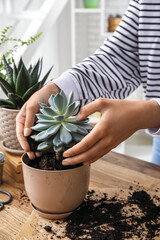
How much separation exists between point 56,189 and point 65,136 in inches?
5.9

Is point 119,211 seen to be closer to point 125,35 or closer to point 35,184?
point 35,184

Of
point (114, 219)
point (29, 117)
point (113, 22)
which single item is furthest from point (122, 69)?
point (113, 22)

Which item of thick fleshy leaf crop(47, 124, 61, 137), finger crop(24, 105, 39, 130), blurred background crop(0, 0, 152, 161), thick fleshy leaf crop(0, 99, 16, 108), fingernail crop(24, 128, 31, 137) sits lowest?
blurred background crop(0, 0, 152, 161)

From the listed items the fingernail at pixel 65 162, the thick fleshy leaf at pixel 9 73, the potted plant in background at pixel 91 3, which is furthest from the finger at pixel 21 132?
the potted plant in background at pixel 91 3

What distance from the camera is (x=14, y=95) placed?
3.50ft

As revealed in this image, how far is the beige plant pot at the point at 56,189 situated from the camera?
77 cm

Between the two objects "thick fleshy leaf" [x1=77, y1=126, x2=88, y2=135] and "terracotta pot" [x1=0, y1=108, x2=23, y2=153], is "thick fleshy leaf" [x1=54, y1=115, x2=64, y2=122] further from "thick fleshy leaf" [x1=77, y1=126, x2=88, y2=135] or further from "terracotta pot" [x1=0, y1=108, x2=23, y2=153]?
"terracotta pot" [x1=0, y1=108, x2=23, y2=153]

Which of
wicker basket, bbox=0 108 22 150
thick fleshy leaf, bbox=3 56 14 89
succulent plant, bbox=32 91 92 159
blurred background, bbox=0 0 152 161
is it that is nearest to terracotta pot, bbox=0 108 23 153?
wicker basket, bbox=0 108 22 150

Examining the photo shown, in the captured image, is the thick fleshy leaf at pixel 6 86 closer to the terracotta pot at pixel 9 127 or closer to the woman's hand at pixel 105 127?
the terracotta pot at pixel 9 127

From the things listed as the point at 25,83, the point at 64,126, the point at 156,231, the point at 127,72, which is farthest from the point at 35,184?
the point at 127,72

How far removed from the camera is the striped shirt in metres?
1.23

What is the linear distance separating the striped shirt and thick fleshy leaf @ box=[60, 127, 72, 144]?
17.3 inches

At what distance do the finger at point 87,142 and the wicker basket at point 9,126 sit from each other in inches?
16.4

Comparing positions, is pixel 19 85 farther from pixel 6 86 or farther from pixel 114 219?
pixel 114 219
